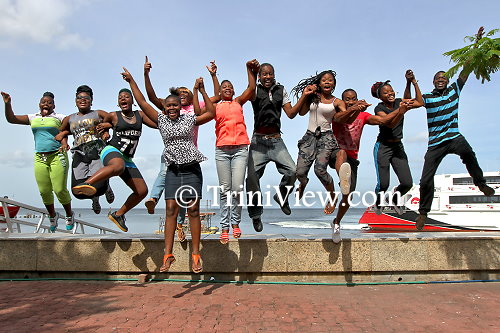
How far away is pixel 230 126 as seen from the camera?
613 cm

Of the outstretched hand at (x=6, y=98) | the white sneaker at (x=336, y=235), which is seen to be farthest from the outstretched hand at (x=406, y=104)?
the outstretched hand at (x=6, y=98)

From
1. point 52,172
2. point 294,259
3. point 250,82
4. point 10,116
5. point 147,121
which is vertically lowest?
point 294,259

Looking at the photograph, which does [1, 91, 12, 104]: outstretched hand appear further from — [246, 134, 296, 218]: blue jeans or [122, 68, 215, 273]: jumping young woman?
[246, 134, 296, 218]: blue jeans

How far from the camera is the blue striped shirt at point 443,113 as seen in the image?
6676 mm

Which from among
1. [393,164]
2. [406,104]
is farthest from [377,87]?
[393,164]

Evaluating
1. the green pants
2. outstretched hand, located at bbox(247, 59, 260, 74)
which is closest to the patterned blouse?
outstretched hand, located at bbox(247, 59, 260, 74)

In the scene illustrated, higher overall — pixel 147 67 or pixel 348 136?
pixel 147 67

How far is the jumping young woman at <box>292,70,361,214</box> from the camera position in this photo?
626 centimetres

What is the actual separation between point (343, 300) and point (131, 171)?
415 centimetres

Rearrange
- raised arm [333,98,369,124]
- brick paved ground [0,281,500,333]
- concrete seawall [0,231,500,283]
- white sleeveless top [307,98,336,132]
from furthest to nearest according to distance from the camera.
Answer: concrete seawall [0,231,500,283] → white sleeveless top [307,98,336,132] → raised arm [333,98,369,124] → brick paved ground [0,281,500,333]

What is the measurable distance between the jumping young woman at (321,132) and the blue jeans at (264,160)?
0.22m

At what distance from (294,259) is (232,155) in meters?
2.22

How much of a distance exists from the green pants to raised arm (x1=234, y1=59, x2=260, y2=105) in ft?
12.5

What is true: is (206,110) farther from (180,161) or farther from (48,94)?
(48,94)
